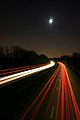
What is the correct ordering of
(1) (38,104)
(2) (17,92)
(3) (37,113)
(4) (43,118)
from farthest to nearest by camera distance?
(2) (17,92)
(1) (38,104)
(3) (37,113)
(4) (43,118)

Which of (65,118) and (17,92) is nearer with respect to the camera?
(65,118)

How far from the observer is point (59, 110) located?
19.4m

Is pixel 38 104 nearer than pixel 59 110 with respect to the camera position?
No

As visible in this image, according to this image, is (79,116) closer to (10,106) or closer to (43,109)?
(43,109)

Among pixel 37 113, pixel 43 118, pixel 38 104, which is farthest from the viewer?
pixel 38 104

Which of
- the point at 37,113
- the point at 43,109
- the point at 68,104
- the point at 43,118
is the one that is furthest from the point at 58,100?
the point at 43,118

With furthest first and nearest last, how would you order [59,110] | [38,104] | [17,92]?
[17,92] < [38,104] < [59,110]

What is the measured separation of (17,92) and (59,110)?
1188cm

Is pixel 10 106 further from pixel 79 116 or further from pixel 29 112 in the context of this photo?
pixel 79 116

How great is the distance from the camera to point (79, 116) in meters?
17.4

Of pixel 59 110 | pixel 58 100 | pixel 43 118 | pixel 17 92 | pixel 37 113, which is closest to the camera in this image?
pixel 43 118

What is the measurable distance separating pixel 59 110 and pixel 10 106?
16.7 ft

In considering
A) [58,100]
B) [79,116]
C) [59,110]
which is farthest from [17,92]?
[79,116]

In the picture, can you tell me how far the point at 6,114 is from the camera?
1881 cm
